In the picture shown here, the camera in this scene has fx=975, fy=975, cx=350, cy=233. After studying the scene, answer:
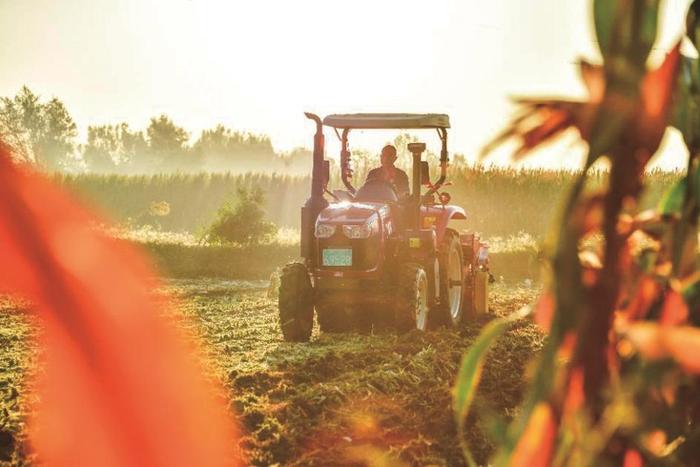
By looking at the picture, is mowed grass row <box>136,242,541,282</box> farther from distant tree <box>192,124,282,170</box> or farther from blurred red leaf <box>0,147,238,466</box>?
distant tree <box>192,124,282,170</box>

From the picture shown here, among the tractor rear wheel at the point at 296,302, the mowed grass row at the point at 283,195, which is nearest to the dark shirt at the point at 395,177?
the tractor rear wheel at the point at 296,302

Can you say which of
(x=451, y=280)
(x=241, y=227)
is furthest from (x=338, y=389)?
(x=241, y=227)

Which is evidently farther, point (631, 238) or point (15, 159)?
point (15, 159)

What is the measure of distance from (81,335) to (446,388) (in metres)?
4.13

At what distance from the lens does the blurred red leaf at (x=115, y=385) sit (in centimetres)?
520

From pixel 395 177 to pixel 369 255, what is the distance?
1.16 m

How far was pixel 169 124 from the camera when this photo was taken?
99375 millimetres

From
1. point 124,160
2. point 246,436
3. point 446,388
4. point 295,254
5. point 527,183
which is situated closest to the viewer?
point 246,436

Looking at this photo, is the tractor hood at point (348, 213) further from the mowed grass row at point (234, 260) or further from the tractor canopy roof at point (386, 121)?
the mowed grass row at point (234, 260)

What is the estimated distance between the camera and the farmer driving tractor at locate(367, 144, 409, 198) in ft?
31.1

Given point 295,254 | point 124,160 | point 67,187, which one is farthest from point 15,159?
point 124,160

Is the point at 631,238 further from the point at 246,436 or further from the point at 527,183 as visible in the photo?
the point at 527,183

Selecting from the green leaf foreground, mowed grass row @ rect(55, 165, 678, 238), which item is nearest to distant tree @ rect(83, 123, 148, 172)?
mowed grass row @ rect(55, 165, 678, 238)

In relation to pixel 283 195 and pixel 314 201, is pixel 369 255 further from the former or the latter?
pixel 283 195
